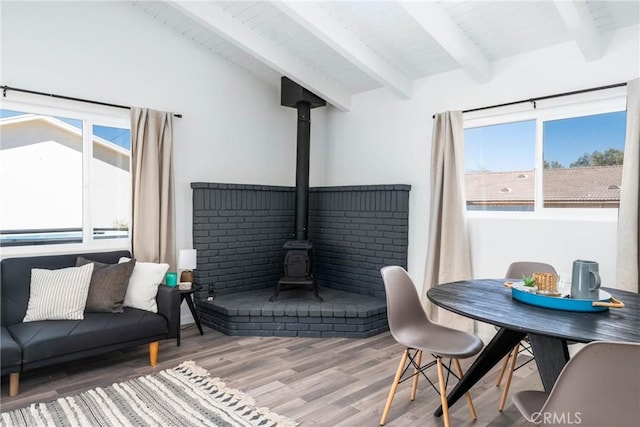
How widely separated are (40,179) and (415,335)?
3.27 meters

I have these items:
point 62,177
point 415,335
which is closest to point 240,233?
point 62,177

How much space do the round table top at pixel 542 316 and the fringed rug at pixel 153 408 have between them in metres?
1.16

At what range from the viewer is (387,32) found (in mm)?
3656

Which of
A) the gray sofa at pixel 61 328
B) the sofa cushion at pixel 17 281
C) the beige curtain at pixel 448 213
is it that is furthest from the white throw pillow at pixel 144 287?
the beige curtain at pixel 448 213

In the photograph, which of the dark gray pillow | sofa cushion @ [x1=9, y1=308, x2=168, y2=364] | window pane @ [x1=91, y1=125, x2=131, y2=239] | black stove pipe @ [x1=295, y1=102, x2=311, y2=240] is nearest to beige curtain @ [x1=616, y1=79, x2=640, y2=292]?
black stove pipe @ [x1=295, y1=102, x2=311, y2=240]

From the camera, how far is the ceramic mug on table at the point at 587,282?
75.7 inches

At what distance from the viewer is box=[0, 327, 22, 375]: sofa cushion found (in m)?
2.49

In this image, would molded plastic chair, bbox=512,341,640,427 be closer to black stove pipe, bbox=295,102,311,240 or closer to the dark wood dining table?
the dark wood dining table

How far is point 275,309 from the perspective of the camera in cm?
392

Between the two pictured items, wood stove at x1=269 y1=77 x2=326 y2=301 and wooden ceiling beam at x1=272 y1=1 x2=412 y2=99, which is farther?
wood stove at x1=269 y1=77 x2=326 y2=301

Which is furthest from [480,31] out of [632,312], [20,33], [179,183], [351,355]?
[20,33]

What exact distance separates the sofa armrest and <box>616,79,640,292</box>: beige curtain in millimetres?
3251

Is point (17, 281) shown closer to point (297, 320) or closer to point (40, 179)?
point (40, 179)

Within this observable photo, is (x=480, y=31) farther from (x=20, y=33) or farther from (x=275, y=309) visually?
(x=20, y=33)
